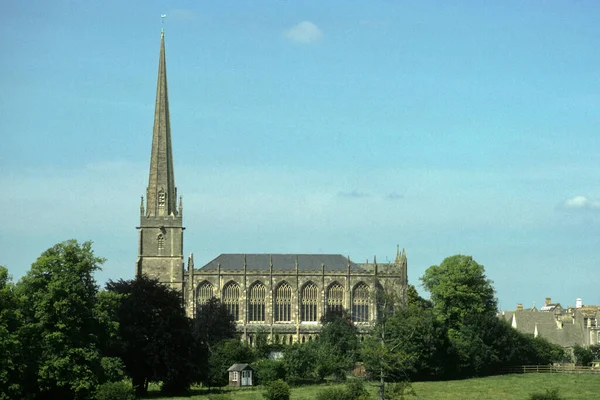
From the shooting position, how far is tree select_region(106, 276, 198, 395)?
67312 mm

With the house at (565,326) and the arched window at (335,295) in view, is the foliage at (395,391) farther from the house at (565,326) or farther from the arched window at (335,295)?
the arched window at (335,295)

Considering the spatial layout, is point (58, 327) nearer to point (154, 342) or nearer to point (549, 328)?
point (154, 342)

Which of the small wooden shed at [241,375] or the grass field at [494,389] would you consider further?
the small wooden shed at [241,375]

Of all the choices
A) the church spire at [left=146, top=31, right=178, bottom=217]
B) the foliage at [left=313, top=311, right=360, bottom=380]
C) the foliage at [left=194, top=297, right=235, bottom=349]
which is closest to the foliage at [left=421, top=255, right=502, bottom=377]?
the foliage at [left=313, top=311, right=360, bottom=380]

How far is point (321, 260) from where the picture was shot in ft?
409

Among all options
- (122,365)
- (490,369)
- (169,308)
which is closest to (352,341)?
(490,369)

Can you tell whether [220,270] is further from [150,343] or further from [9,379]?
[9,379]

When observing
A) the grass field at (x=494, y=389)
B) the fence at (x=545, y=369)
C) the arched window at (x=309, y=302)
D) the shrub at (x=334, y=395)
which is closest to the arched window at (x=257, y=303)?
the arched window at (x=309, y=302)

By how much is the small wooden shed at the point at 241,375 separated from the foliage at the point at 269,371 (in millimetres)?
471

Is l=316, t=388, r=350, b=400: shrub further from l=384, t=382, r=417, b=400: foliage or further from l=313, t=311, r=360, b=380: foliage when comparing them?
l=313, t=311, r=360, b=380: foliage

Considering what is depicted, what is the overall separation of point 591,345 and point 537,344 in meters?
15.6

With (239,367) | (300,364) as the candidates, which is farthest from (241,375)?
(300,364)

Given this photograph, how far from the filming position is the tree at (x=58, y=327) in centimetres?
5784

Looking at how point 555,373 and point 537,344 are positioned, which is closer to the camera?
point 555,373
